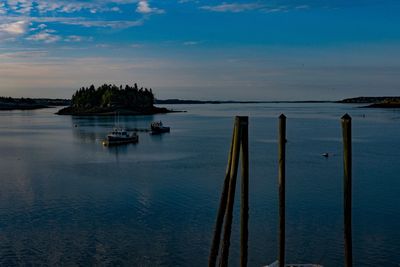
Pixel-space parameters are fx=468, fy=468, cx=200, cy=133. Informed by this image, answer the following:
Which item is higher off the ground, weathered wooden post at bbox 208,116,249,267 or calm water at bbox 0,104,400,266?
weathered wooden post at bbox 208,116,249,267

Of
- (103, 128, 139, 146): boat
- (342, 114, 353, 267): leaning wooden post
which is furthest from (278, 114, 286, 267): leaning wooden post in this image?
(103, 128, 139, 146): boat

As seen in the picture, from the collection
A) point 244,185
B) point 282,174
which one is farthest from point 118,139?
point 244,185

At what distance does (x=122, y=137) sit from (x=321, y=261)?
65.6 m

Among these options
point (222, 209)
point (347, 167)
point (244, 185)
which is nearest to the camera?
point (347, 167)

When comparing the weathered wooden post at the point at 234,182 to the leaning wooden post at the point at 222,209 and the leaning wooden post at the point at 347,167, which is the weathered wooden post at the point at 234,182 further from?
the leaning wooden post at the point at 347,167

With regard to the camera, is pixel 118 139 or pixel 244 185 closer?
pixel 244 185

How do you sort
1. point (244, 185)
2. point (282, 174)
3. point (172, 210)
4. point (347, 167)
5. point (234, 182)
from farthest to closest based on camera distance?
point (172, 210), point (282, 174), point (244, 185), point (234, 182), point (347, 167)

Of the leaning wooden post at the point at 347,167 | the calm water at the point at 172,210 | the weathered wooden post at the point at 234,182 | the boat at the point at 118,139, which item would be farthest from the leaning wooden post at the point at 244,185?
the boat at the point at 118,139

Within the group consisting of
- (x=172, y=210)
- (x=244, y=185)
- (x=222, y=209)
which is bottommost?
(x=172, y=210)

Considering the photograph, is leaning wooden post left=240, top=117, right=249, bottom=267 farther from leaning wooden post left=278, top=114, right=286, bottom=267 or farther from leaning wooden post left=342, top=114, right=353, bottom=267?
leaning wooden post left=342, top=114, right=353, bottom=267

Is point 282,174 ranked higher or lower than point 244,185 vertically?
higher

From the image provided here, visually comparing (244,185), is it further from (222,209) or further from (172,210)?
(172,210)

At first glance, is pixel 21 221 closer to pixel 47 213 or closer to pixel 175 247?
pixel 47 213

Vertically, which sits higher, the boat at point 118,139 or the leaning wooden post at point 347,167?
the leaning wooden post at point 347,167
